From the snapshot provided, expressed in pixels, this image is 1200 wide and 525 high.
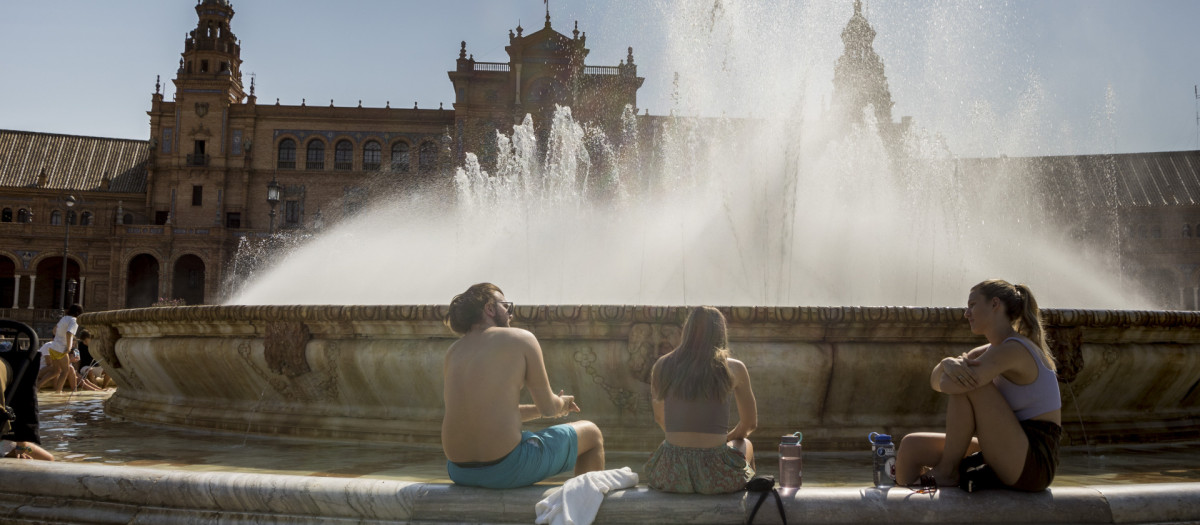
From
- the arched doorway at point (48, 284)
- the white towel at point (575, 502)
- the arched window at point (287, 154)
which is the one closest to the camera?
the white towel at point (575, 502)

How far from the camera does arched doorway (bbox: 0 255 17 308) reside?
4762 cm

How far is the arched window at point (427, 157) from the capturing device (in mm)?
48312

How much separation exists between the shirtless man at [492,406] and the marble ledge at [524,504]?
0.09 m

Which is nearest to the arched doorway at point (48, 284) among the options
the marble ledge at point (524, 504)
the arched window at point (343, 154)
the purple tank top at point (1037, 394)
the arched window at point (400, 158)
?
the arched window at point (343, 154)

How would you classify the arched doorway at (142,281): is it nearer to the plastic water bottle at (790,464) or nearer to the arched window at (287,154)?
the arched window at (287,154)

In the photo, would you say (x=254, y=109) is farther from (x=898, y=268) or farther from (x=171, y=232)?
(x=898, y=268)

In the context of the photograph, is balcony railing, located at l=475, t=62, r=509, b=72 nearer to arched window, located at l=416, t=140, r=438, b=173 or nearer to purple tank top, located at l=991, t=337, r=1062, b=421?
arched window, located at l=416, t=140, r=438, b=173

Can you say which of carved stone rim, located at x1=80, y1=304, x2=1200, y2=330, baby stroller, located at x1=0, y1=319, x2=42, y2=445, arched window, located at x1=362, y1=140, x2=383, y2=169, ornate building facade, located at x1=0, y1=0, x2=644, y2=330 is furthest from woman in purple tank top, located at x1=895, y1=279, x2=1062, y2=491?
arched window, located at x1=362, y1=140, x2=383, y2=169

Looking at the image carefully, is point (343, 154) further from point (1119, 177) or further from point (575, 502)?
point (575, 502)

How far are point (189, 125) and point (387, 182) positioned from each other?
37.2ft

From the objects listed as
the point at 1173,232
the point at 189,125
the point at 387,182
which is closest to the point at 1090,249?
the point at 1173,232

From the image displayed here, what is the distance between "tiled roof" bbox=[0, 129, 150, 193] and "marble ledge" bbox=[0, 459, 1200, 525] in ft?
177

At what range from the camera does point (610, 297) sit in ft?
27.8

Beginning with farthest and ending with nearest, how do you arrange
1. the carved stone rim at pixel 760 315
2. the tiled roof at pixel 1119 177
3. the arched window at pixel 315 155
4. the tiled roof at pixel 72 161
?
the tiled roof at pixel 72 161 < the arched window at pixel 315 155 < the tiled roof at pixel 1119 177 < the carved stone rim at pixel 760 315
